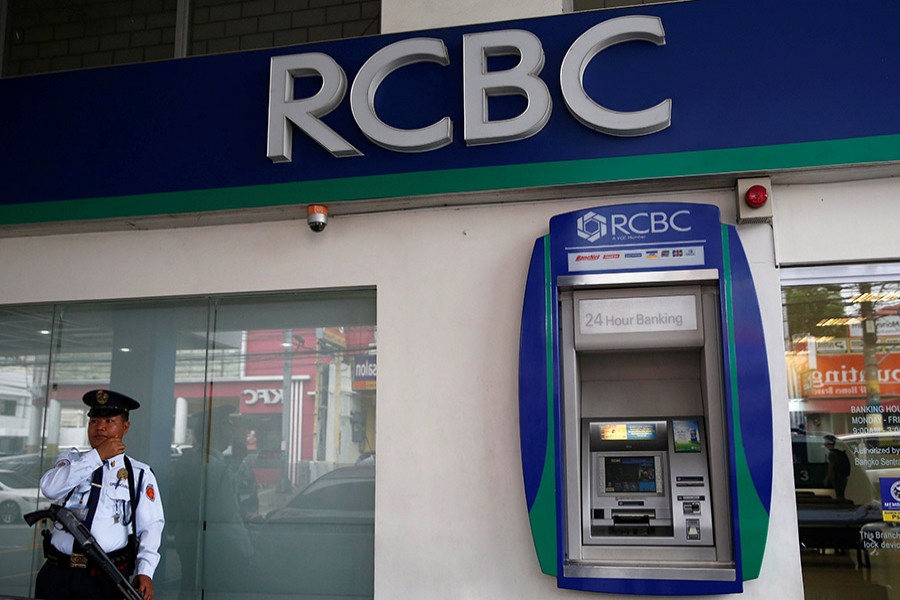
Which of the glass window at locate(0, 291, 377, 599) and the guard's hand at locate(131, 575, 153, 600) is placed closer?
the guard's hand at locate(131, 575, 153, 600)

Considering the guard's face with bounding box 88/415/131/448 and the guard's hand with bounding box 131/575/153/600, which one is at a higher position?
A: the guard's face with bounding box 88/415/131/448

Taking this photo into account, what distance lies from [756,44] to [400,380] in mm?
2453

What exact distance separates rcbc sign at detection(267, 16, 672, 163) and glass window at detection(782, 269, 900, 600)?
124cm

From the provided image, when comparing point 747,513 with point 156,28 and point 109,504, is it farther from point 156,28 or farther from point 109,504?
point 156,28

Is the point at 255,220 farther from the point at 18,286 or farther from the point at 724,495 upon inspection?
the point at 724,495

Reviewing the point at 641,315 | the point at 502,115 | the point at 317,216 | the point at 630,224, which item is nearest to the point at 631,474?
the point at 641,315

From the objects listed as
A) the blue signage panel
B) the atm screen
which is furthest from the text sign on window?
the atm screen

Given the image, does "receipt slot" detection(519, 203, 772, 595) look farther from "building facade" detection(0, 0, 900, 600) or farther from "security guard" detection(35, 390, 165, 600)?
"security guard" detection(35, 390, 165, 600)

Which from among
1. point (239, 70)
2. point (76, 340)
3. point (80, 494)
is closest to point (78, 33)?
point (239, 70)

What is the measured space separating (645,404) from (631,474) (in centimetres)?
35

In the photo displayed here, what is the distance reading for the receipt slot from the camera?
358cm

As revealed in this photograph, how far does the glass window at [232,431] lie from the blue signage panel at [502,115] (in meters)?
0.69

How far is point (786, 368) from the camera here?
3754 mm

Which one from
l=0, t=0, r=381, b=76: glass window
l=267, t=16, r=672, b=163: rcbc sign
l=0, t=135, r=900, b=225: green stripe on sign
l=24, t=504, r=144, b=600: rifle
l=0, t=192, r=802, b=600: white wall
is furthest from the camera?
l=0, t=0, r=381, b=76: glass window
